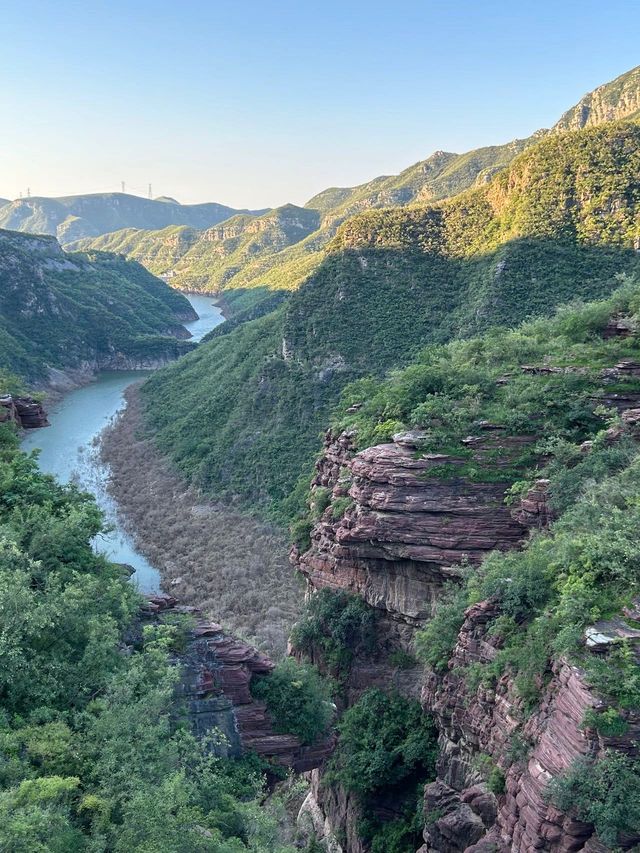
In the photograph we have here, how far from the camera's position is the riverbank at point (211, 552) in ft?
109

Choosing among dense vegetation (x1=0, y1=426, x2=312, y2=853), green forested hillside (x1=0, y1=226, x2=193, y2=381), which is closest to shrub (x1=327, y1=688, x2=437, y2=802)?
dense vegetation (x1=0, y1=426, x2=312, y2=853)

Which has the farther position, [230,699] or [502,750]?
[230,699]

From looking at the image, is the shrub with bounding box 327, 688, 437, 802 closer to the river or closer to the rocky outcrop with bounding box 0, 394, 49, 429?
the rocky outcrop with bounding box 0, 394, 49, 429

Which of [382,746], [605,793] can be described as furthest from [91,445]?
[605,793]

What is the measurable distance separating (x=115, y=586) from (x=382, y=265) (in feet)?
144

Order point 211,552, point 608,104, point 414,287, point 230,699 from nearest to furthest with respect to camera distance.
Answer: point 230,699
point 211,552
point 414,287
point 608,104

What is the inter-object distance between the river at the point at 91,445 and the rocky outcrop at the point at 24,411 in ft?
18.2

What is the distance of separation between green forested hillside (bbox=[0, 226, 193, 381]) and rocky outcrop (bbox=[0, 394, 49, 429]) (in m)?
52.6

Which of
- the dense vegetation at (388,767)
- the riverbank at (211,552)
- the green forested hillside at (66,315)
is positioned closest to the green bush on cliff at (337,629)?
the dense vegetation at (388,767)

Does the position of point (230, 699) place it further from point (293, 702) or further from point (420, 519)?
point (420, 519)

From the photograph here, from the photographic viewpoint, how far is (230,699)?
51.5 feet

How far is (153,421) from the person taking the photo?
67.7m

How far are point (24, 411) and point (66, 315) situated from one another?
81.4 m

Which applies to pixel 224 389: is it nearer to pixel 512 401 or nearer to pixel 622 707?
pixel 512 401
